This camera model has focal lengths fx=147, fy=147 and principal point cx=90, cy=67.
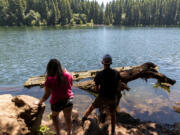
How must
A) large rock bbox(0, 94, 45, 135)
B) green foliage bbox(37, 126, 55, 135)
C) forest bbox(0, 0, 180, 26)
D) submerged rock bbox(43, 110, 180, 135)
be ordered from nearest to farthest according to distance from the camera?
large rock bbox(0, 94, 45, 135) → green foliage bbox(37, 126, 55, 135) → submerged rock bbox(43, 110, 180, 135) → forest bbox(0, 0, 180, 26)

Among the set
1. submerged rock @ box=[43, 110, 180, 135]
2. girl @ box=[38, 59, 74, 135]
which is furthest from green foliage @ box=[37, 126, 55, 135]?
girl @ box=[38, 59, 74, 135]

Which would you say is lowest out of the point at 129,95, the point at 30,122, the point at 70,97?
the point at 129,95

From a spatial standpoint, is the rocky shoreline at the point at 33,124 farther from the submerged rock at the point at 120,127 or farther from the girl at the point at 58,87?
the girl at the point at 58,87

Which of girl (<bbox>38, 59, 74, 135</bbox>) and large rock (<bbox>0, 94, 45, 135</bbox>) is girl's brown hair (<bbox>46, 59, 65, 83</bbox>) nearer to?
girl (<bbox>38, 59, 74, 135</bbox>)

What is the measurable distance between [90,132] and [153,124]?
347 centimetres

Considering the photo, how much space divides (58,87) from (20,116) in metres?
1.53

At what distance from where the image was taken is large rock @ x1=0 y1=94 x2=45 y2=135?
12.5ft

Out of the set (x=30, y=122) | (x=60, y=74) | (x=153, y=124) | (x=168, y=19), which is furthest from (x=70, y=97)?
(x=168, y=19)

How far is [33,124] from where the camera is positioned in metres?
4.64

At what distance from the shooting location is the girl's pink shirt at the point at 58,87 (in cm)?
392

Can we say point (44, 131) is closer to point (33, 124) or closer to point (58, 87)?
point (33, 124)

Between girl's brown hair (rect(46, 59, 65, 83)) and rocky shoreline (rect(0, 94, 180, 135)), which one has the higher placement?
girl's brown hair (rect(46, 59, 65, 83))

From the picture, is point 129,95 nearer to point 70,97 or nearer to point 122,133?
point 122,133

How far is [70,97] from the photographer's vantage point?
4254 millimetres
